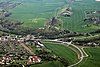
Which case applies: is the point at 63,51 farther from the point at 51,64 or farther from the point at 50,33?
the point at 50,33

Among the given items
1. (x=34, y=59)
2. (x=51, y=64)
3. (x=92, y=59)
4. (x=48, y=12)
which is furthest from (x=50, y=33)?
(x=48, y=12)

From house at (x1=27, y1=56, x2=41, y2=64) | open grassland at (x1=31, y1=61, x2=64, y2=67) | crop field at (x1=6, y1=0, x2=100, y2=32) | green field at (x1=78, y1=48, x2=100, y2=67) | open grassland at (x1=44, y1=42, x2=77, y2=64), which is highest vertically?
house at (x1=27, y1=56, x2=41, y2=64)

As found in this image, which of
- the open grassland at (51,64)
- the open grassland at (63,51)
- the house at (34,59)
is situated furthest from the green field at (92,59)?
the house at (34,59)

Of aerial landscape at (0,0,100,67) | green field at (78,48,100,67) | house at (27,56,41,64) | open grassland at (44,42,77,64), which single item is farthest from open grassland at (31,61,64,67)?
green field at (78,48,100,67)

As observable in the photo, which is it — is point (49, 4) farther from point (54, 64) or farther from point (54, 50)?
point (54, 64)

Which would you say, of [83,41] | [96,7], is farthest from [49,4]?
[83,41]

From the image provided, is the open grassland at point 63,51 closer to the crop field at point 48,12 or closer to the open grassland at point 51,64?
the open grassland at point 51,64

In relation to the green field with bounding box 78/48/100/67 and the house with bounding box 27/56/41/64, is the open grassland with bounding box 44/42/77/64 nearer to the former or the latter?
the green field with bounding box 78/48/100/67
